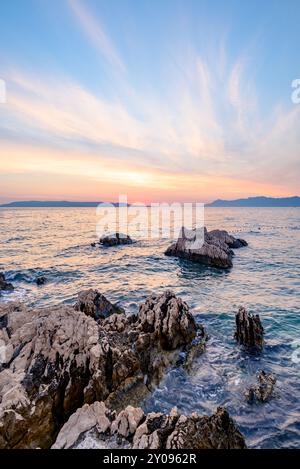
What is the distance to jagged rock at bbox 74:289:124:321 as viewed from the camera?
56.4 ft

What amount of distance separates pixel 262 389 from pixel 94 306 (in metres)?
10.8

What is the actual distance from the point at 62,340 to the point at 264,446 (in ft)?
25.8

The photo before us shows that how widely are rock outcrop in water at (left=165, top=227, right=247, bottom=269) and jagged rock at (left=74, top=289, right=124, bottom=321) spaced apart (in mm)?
18428

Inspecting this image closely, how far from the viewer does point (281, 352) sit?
46.3 feet

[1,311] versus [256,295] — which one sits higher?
[1,311]

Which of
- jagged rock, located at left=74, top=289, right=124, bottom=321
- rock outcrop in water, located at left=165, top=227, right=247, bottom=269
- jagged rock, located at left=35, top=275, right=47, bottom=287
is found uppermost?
rock outcrop in water, located at left=165, top=227, right=247, bottom=269

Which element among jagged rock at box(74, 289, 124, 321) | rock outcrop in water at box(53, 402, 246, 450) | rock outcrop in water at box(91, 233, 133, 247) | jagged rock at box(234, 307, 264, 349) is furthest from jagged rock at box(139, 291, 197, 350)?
rock outcrop in water at box(91, 233, 133, 247)

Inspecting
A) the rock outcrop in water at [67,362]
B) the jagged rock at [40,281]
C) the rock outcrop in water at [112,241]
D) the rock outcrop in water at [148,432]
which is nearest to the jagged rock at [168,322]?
the rock outcrop in water at [67,362]

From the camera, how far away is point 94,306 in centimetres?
1742

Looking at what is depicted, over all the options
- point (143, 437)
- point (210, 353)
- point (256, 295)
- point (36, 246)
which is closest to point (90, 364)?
point (143, 437)

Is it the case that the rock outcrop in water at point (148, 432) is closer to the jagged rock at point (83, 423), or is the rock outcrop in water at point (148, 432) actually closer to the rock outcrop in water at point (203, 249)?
the jagged rock at point (83, 423)

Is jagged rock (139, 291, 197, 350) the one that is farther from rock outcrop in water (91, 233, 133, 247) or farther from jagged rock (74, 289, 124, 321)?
rock outcrop in water (91, 233, 133, 247)

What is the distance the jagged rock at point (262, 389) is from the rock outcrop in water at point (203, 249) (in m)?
21.5

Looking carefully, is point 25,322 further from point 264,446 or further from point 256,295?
point 256,295
